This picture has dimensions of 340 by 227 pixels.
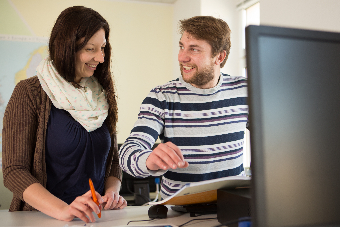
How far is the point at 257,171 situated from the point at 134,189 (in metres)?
2.40

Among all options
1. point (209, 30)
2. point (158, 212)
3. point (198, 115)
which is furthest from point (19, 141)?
point (209, 30)

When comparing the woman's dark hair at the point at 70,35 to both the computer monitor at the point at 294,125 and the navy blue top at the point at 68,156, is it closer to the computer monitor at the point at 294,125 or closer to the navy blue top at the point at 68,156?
the navy blue top at the point at 68,156

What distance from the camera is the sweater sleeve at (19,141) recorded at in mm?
1108

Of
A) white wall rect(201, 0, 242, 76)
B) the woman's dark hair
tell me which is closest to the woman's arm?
the woman's dark hair

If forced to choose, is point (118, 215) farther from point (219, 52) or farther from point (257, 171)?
point (219, 52)

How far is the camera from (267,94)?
441 mm

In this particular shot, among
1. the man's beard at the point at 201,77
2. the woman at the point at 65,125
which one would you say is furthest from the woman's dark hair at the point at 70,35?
the man's beard at the point at 201,77

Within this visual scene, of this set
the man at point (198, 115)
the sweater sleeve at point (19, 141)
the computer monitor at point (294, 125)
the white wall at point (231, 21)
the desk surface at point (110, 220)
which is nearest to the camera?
the computer monitor at point (294, 125)

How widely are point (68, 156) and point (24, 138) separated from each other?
194 mm

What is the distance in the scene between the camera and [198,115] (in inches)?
51.9

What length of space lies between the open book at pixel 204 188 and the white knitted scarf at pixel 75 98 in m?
0.63

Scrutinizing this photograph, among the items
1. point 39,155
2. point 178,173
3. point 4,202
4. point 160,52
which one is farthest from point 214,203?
point 160,52

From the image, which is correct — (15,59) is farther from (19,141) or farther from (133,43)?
(19,141)

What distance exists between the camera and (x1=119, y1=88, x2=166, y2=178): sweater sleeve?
0.96m
